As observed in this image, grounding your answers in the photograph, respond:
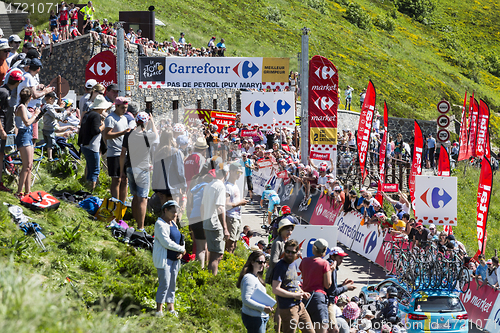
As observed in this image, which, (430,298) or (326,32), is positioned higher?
(326,32)

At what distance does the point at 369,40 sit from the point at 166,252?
71.7m

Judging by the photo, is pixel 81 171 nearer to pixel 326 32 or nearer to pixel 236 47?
pixel 236 47

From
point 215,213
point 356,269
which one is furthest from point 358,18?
point 215,213

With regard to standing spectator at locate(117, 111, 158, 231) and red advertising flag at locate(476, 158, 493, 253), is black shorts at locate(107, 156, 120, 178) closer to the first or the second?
standing spectator at locate(117, 111, 158, 231)

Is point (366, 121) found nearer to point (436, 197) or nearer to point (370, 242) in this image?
point (436, 197)

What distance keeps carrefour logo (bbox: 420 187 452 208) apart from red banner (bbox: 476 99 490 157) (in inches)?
533

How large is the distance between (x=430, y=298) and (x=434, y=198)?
5.06 metres

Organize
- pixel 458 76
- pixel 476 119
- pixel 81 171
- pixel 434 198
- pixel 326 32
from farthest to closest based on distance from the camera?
pixel 458 76
pixel 326 32
pixel 476 119
pixel 434 198
pixel 81 171

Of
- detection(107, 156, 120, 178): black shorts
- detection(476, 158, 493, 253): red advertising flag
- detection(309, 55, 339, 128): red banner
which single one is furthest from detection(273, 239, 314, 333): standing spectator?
detection(476, 158, 493, 253): red advertising flag

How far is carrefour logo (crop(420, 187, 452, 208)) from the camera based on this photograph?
50.1ft

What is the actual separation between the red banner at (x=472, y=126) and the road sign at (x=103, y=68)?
20.0m

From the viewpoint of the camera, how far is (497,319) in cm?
1196

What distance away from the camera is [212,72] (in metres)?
18.1

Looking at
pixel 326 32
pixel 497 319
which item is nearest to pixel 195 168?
pixel 497 319
